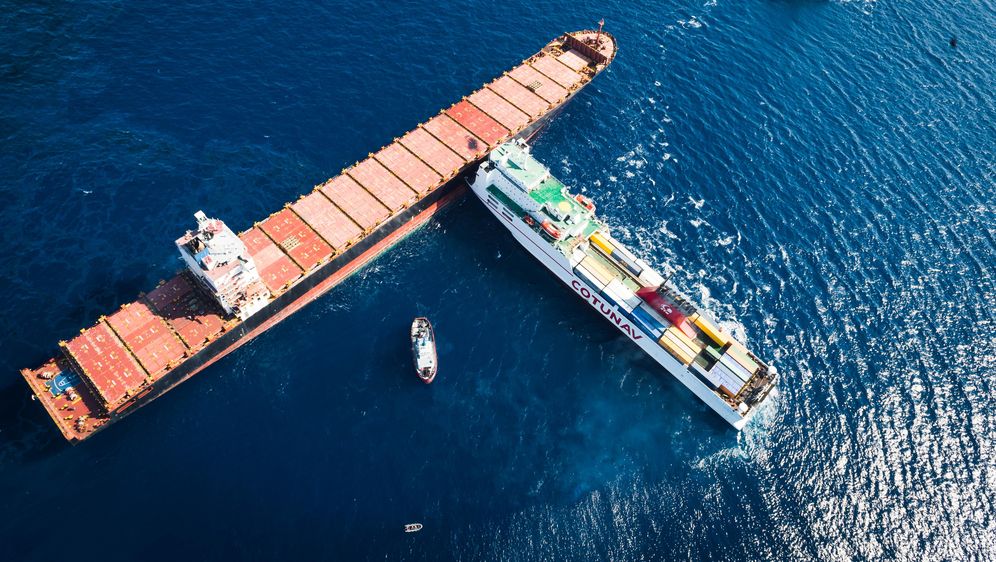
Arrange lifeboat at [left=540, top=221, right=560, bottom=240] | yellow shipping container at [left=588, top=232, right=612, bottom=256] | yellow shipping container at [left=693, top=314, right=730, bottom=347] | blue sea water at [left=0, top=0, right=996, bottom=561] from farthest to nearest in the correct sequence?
yellow shipping container at [left=588, top=232, right=612, bottom=256] < lifeboat at [left=540, top=221, right=560, bottom=240] < yellow shipping container at [left=693, top=314, right=730, bottom=347] < blue sea water at [left=0, top=0, right=996, bottom=561]

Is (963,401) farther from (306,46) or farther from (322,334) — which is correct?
(306,46)

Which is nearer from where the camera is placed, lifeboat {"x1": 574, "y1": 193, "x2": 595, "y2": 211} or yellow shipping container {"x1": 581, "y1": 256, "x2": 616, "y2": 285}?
yellow shipping container {"x1": 581, "y1": 256, "x2": 616, "y2": 285}

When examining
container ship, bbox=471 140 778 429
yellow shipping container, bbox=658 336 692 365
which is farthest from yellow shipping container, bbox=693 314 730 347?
yellow shipping container, bbox=658 336 692 365

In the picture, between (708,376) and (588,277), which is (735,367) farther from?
(588,277)

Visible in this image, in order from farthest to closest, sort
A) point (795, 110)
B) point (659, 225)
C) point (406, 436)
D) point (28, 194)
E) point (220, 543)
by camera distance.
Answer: point (795, 110)
point (659, 225)
point (28, 194)
point (406, 436)
point (220, 543)

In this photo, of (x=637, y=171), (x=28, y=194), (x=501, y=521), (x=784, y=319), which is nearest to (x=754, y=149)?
(x=637, y=171)

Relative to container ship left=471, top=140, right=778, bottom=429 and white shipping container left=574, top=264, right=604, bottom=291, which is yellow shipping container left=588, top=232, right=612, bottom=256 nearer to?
container ship left=471, top=140, right=778, bottom=429
